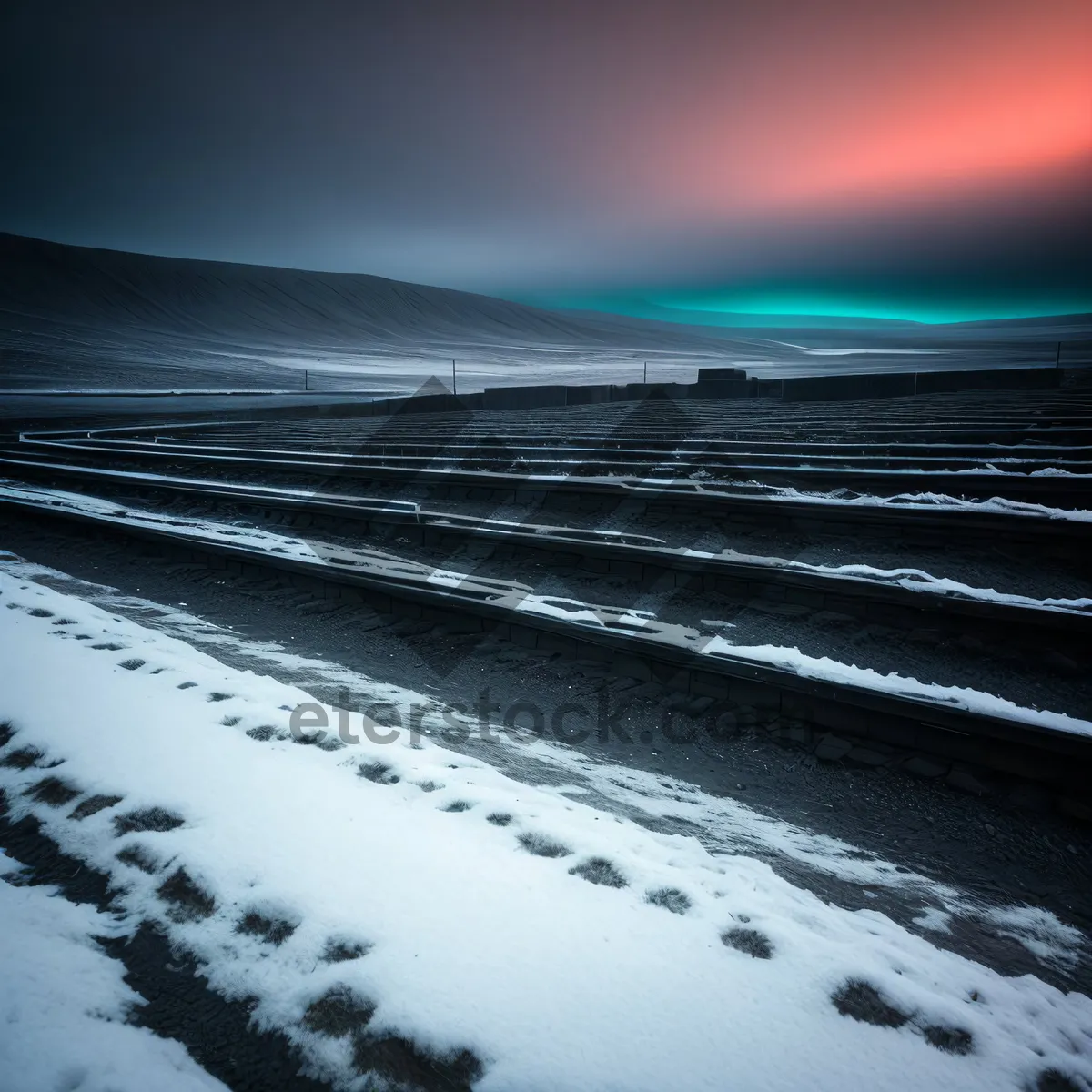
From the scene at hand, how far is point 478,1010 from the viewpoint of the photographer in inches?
62.1

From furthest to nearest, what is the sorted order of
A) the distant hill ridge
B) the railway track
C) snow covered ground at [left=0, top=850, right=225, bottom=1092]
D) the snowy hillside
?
the distant hill ridge < the snowy hillside < the railway track < snow covered ground at [left=0, top=850, right=225, bottom=1092]

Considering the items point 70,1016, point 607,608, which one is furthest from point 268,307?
point 70,1016

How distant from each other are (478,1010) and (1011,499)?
6296 millimetres

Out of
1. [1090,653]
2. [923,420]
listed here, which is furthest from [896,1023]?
[923,420]

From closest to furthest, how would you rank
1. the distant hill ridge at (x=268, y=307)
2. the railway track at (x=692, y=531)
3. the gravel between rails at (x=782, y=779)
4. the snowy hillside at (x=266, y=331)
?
the gravel between rails at (x=782, y=779), the railway track at (x=692, y=531), the snowy hillside at (x=266, y=331), the distant hill ridge at (x=268, y=307)

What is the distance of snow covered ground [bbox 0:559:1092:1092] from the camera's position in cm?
151

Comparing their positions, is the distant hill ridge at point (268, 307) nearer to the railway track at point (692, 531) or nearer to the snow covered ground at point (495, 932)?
the railway track at point (692, 531)

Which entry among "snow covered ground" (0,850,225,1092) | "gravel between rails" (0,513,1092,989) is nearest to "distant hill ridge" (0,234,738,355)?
"gravel between rails" (0,513,1092,989)

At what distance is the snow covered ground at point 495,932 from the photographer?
1.51 meters

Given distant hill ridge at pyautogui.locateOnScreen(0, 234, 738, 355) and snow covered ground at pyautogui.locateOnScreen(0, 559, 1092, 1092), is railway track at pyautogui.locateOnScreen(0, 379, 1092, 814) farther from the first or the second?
distant hill ridge at pyautogui.locateOnScreen(0, 234, 738, 355)

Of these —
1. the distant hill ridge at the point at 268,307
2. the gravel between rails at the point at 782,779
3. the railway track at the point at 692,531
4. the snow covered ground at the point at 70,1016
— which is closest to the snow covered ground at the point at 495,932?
the snow covered ground at the point at 70,1016

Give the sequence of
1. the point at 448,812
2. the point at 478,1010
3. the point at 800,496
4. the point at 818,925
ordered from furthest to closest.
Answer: the point at 800,496 → the point at 448,812 → the point at 818,925 → the point at 478,1010

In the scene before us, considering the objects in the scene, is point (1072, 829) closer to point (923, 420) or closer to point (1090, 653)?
point (1090, 653)

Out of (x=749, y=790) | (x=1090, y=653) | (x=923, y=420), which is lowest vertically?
(x=749, y=790)
